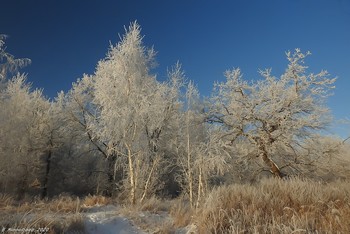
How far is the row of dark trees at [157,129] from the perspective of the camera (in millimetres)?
13000

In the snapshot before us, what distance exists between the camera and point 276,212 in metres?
6.29

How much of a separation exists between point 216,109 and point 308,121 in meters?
5.81

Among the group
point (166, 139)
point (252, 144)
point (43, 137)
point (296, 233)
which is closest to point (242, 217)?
point (296, 233)

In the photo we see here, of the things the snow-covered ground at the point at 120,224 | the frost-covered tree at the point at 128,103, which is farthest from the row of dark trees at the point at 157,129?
the snow-covered ground at the point at 120,224

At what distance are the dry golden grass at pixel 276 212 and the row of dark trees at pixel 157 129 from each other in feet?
13.6

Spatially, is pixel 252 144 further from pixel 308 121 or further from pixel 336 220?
pixel 336 220

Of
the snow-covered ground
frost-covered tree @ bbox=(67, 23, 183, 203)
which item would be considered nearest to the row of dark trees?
frost-covered tree @ bbox=(67, 23, 183, 203)

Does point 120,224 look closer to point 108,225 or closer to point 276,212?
point 108,225

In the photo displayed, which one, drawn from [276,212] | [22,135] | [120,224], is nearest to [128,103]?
[120,224]

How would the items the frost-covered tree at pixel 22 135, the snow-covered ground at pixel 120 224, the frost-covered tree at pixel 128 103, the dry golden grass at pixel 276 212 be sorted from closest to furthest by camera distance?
the dry golden grass at pixel 276 212
the snow-covered ground at pixel 120 224
the frost-covered tree at pixel 128 103
the frost-covered tree at pixel 22 135

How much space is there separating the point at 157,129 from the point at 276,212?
14.1 metres

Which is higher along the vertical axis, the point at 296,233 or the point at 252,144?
the point at 252,144

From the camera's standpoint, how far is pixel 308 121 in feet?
57.6

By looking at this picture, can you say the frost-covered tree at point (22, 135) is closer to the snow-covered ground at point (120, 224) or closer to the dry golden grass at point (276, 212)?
the snow-covered ground at point (120, 224)
